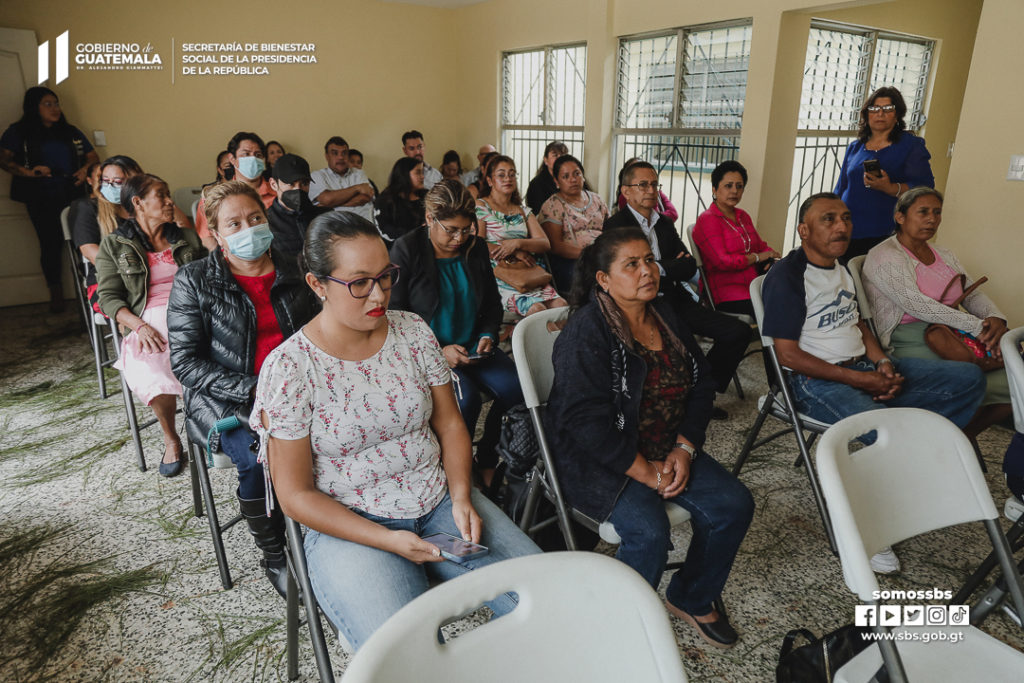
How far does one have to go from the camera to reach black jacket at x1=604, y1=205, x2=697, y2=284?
11.1ft

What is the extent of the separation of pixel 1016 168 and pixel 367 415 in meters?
3.69

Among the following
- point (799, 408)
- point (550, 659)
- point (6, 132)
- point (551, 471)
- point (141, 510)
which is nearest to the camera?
point (550, 659)

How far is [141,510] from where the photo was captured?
8.44 ft

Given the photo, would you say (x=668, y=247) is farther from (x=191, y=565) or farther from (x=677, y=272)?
(x=191, y=565)

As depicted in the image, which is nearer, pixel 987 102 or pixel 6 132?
pixel 987 102

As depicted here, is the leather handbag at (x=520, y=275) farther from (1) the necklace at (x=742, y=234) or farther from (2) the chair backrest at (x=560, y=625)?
(2) the chair backrest at (x=560, y=625)

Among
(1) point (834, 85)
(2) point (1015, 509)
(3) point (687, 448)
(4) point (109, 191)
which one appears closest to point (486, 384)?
(3) point (687, 448)

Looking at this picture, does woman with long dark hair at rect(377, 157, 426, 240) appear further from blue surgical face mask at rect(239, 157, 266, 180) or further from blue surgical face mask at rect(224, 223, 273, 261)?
blue surgical face mask at rect(224, 223, 273, 261)

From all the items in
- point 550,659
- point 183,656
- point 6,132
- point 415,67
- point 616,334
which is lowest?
point 183,656

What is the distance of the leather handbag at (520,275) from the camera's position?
3303mm

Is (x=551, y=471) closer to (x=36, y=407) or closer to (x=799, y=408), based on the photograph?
(x=799, y=408)

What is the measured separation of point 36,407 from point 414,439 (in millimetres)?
3225

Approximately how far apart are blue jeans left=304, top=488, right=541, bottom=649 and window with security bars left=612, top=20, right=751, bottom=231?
428cm

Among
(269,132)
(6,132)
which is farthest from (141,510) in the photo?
(269,132)
